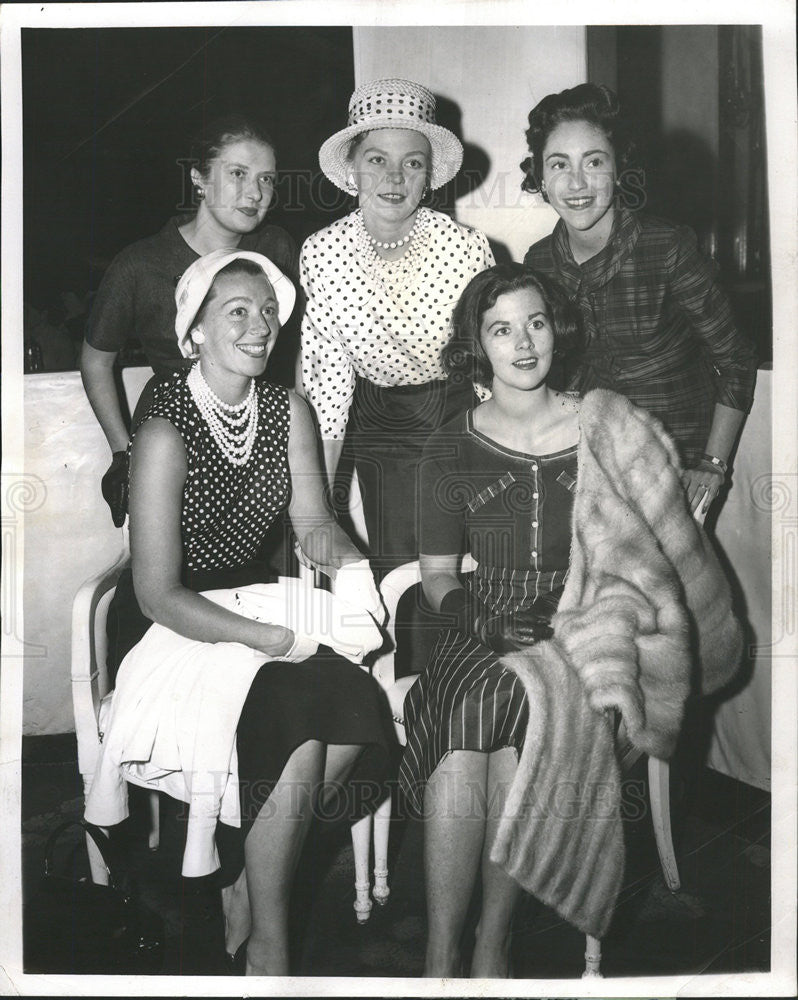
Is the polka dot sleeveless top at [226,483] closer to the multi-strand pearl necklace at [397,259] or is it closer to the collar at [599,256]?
the multi-strand pearl necklace at [397,259]

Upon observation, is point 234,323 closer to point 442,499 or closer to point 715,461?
point 442,499

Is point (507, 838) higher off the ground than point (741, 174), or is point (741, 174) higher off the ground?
point (741, 174)

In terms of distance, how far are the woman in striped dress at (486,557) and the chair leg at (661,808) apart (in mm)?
342

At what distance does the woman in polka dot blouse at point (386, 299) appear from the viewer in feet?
6.43

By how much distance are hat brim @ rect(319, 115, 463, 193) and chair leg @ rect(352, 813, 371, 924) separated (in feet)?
4.57

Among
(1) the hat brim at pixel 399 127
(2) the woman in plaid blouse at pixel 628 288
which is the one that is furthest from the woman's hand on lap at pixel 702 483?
(1) the hat brim at pixel 399 127

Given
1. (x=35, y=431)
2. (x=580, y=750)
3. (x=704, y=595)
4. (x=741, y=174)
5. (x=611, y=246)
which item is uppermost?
(x=741, y=174)

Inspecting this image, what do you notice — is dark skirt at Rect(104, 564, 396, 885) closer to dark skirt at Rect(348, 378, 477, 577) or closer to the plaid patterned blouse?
dark skirt at Rect(348, 378, 477, 577)

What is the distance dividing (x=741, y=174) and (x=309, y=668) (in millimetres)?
1446

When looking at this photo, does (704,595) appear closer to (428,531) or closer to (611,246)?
(428,531)

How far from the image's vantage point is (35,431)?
2029 mm

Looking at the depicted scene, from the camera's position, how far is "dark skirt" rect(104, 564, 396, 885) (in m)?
1.84

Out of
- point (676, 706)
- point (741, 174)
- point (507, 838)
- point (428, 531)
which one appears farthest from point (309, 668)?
point (741, 174)

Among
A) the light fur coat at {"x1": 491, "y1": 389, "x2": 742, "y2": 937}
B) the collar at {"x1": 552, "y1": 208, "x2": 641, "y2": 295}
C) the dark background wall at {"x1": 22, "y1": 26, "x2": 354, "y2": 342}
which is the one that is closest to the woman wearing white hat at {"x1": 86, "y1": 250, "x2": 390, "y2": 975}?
the dark background wall at {"x1": 22, "y1": 26, "x2": 354, "y2": 342}
